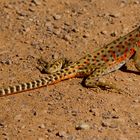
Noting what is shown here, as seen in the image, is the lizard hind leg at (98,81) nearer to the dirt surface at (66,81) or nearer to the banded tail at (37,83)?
the dirt surface at (66,81)

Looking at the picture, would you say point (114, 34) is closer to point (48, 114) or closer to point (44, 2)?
point (44, 2)

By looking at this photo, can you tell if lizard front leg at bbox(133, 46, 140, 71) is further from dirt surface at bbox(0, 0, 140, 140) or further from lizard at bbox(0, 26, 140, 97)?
dirt surface at bbox(0, 0, 140, 140)

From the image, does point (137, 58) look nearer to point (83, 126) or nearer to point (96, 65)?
point (96, 65)

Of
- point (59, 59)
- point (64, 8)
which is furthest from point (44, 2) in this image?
point (59, 59)

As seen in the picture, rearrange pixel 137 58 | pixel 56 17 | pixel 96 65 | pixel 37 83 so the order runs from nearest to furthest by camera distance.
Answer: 1. pixel 37 83
2. pixel 96 65
3. pixel 137 58
4. pixel 56 17

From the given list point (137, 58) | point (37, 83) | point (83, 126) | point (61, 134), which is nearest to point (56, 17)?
point (137, 58)

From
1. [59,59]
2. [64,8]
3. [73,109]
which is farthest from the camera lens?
[64,8]
